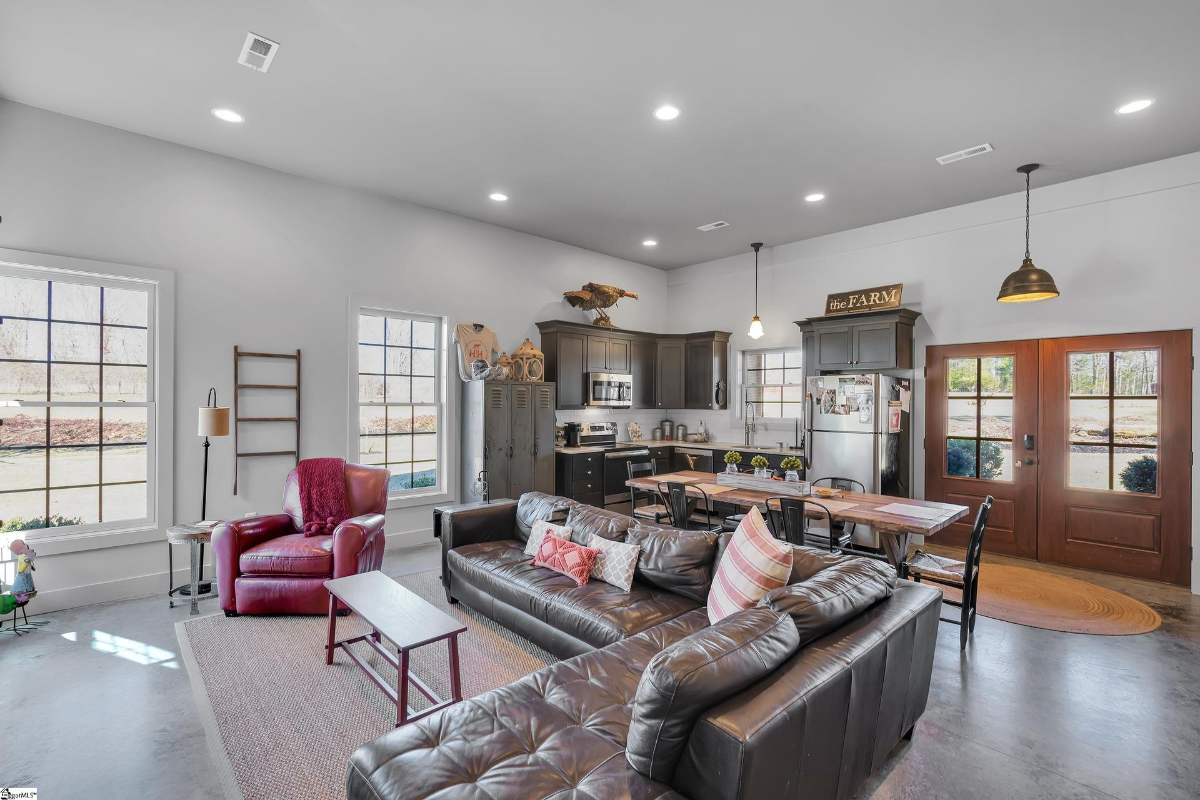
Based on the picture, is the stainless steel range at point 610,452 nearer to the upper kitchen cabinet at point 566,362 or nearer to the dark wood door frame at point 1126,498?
the upper kitchen cabinet at point 566,362

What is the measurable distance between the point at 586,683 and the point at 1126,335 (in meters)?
5.48

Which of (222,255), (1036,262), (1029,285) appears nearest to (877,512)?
(1029,285)

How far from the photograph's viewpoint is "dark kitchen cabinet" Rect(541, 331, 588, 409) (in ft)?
21.8

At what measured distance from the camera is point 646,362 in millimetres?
7887

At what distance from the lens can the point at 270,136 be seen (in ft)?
13.4

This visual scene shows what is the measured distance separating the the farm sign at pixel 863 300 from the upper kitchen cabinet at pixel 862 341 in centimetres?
16

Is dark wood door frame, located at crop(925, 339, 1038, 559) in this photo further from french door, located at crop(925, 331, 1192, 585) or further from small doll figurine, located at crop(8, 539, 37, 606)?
small doll figurine, located at crop(8, 539, 37, 606)

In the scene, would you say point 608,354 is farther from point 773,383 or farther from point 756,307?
point 773,383

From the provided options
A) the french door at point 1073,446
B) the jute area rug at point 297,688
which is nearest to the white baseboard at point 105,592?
the jute area rug at point 297,688

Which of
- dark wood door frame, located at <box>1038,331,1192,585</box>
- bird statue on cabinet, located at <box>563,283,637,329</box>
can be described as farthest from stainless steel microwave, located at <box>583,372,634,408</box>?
dark wood door frame, located at <box>1038,331,1192,585</box>

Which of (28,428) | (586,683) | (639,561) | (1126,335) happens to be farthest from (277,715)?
(1126,335)

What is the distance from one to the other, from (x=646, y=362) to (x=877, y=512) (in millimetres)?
4676

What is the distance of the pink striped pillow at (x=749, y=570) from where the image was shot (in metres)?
2.28

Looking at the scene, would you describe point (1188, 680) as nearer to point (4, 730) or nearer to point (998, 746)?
point (998, 746)
